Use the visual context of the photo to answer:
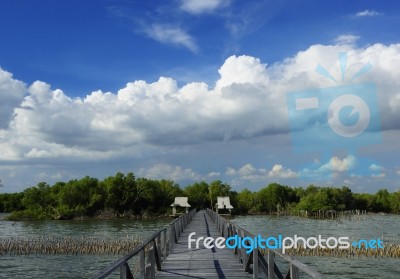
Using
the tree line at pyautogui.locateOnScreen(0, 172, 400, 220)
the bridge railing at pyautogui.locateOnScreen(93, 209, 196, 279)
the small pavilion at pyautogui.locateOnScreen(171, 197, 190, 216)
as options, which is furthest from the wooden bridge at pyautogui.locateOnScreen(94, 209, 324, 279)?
the small pavilion at pyautogui.locateOnScreen(171, 197, 190, 216)

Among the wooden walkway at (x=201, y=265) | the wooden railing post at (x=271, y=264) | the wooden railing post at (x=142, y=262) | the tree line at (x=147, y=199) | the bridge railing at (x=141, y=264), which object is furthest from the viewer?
the tree line at (x=147, y=199)

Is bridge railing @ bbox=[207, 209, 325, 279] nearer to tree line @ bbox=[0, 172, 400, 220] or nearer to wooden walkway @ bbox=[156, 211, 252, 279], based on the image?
wooden walkway @ bbox=[156, 211, 252, 279]

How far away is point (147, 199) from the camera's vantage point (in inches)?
4240

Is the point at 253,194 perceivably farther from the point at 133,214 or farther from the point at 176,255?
the point at 176,255

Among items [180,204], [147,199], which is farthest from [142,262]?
[147,199]

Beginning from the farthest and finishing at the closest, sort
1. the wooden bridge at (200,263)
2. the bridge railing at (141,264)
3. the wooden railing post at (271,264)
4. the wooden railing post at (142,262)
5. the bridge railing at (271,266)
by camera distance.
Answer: the wooden railing post at (142,262)
the wooden railing post at (271,264)
the wooden bridge at (200,263)
the bridge railing at (141,264)
the bridge railing at (271,266)

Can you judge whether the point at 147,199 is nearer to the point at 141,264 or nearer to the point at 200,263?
the point at 200,263

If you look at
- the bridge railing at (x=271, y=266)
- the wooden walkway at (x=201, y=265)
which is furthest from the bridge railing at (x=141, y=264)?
the bridge railing at (x=271, y=266)

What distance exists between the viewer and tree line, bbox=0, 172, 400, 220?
324 ft

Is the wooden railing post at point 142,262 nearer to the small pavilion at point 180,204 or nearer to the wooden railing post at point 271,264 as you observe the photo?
the wooden railing post at point 271,264

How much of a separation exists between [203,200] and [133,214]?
86.8 feet

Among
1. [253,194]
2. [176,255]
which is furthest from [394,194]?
[176,255]

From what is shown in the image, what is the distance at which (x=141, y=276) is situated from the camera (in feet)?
27.1

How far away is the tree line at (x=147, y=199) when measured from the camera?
9881 centimetres
